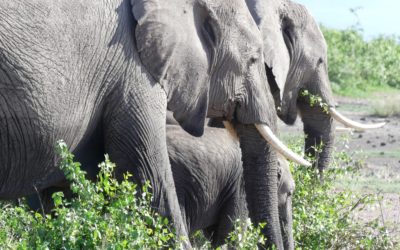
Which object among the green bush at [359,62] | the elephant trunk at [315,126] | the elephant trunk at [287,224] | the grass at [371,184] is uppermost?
the elephant trunk at [315,126]

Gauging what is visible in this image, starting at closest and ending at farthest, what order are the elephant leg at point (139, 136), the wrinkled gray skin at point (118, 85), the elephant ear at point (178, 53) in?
the wrinkled gray skin at point (118, 85), the elephant leg at point (139, 136), the elephant ear at point (178, 53)

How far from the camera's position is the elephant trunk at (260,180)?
801 centimetres

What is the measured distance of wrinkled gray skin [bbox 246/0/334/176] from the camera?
32.2ft

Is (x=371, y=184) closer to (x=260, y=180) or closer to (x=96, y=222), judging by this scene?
(x=260, y=180)

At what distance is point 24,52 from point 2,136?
0.39 m

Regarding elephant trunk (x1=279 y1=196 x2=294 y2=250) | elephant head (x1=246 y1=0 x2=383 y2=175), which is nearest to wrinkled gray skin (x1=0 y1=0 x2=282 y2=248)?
elephant trunk (x1=279 y1=196 x2=294 y2=250)

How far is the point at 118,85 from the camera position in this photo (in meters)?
7.02

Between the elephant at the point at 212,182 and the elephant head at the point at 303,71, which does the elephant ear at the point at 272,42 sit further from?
the elephant at the point at 212,182

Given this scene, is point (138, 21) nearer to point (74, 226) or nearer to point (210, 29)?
point (210, 29)

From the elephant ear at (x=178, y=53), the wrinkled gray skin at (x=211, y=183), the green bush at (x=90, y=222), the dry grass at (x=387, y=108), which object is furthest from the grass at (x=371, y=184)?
the dry grass at (x=387, y=108)

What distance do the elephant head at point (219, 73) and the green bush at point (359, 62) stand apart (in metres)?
18.1

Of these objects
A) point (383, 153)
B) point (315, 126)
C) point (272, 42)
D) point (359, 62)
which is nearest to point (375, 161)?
point (383, 153)

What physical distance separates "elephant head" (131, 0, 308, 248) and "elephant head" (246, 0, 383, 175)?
5.88ft

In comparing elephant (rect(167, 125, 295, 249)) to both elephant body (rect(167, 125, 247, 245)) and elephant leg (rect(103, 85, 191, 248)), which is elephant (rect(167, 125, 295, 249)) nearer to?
elephant body (rect(167, 125, 247, 245))
